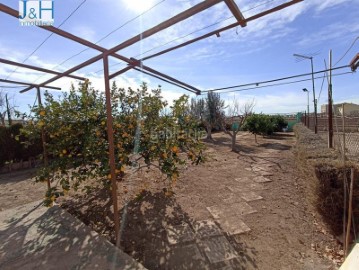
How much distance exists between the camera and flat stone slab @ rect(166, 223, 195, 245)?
3028 mm

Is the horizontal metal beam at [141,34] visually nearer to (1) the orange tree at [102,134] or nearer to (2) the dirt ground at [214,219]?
(1) the orange tree at [102,134]

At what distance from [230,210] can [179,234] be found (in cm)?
120

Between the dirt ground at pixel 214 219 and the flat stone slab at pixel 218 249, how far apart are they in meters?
0.08

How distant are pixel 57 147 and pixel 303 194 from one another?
16.0 ft

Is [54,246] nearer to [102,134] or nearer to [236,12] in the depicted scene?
[102,134]

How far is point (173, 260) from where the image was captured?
264 cm

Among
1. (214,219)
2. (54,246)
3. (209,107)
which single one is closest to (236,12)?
(214,219)

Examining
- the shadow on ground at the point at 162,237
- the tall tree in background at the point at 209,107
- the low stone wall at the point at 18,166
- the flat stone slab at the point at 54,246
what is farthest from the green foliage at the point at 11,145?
the tall tree in background at the point at 209,107

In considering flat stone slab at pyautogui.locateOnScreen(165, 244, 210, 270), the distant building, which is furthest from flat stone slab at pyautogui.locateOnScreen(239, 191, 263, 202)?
the distant building

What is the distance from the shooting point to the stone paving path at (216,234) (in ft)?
8.52

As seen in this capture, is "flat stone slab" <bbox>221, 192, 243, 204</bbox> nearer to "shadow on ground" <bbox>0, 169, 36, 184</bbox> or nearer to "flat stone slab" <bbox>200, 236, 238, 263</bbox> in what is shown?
"flat stone slab" <bbox>200, 236, 238, 263</bbox>

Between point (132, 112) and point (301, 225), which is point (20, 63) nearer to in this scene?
point (132, 112)

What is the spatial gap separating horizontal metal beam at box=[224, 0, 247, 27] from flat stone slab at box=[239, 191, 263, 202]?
3364mm

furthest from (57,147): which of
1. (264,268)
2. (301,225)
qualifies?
(301,225)
